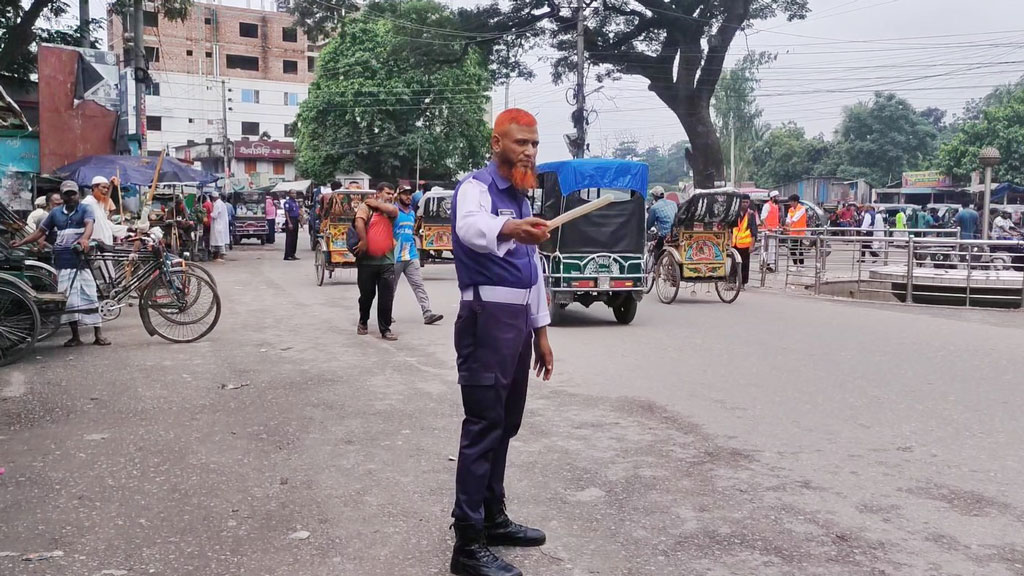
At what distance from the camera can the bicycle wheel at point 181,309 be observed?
9.50m

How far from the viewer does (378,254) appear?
32.8 feet

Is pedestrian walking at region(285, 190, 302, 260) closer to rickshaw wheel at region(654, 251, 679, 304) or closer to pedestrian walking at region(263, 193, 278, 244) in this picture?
pedestrian walking at region(263, 193, 278, 244)

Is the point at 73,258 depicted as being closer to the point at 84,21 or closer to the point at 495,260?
the point at 495,260

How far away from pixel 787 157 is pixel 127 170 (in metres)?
63.8

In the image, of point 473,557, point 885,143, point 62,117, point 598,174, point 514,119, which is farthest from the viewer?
point 885,143

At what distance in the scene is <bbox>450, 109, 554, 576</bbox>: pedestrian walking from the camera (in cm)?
354

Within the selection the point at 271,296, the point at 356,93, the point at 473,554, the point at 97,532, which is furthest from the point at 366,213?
the point at 356,93

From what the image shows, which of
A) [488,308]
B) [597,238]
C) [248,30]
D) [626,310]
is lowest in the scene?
[626,310]

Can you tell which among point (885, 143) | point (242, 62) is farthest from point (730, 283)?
point (885, 143)

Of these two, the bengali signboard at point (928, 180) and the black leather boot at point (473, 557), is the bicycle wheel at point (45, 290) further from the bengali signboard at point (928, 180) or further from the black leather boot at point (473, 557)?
the bengali signboard at point (928, 180)

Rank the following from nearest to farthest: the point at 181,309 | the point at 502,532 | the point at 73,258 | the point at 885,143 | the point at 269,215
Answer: the point at 502,532
the point at 73,258
the point at 181,309
the point at 269,215
the point at 885,143

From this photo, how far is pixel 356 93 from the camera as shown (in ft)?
147

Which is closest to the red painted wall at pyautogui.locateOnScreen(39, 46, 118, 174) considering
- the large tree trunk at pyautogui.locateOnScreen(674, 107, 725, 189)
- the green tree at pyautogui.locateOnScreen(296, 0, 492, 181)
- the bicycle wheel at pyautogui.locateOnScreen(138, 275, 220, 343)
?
the bicycle wheel at pyautogui.locateOnScreen(138, 275, 220, 343)

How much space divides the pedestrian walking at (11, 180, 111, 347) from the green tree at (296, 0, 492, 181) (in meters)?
35.3
